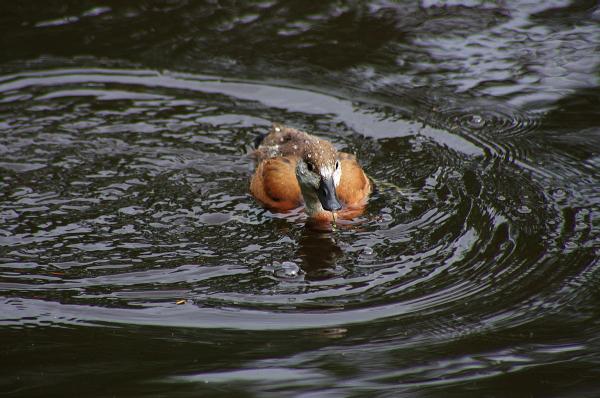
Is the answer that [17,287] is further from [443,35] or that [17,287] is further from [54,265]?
[443,35]

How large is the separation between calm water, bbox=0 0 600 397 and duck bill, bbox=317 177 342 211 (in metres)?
0.29

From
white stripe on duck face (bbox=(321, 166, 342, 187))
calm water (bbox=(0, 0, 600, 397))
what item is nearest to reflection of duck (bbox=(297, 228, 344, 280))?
calm water (bbox=(0, 0, 600, 397))

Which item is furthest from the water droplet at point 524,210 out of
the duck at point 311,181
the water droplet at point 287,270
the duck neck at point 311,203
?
the water droplet at point 287,270

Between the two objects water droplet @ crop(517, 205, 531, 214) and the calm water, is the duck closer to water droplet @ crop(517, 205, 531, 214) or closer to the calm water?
the calm water

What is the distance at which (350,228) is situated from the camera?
7539 millimetres

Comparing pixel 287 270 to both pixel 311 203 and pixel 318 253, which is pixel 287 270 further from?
pixel 311 203

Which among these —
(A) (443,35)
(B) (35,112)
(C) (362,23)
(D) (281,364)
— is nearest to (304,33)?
(C) (362,23)

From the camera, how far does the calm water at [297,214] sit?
17.1 feet

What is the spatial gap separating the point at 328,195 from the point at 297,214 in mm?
738

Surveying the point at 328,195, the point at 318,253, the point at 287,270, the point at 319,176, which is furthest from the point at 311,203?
the point at 287,270

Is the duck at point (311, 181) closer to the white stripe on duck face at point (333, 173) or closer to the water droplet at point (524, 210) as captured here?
the white stripe on duck face at point (333, 173)

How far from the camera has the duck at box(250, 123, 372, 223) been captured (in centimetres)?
759

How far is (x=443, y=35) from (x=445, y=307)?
5.65 meters

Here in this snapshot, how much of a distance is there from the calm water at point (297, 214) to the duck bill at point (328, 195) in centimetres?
29
